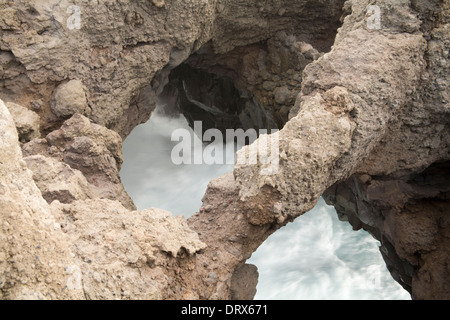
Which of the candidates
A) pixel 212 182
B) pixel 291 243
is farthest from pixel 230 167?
A: pixel 212 182

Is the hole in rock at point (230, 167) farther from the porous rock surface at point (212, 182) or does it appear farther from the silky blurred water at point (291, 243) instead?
the porous rock surface at point (212, 182)

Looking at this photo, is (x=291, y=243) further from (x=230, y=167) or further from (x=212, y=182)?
(x=212, y=182)

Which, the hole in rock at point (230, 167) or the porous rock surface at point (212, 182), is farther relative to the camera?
the hole in rock at point (230, 167)

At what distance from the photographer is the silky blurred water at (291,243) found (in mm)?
6148

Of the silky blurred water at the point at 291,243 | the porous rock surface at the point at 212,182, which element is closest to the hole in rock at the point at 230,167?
the silky blurred water at the point at 291,243

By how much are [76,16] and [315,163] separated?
2350 mm

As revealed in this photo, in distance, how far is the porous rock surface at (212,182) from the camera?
1729 mm

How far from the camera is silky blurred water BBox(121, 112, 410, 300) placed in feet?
20.2

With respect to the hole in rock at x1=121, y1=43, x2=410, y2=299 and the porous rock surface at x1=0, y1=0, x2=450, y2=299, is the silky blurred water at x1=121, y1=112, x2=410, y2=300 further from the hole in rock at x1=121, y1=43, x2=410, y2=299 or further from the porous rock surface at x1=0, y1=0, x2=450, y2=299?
the porous rock surface at x1=0, y1=0, x2=450, y2=299

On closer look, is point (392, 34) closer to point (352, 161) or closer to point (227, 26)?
point (352, 161)

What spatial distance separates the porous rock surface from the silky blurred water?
5.31ft

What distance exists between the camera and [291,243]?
7078mm

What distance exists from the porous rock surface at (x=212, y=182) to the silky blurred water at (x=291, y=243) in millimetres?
1618

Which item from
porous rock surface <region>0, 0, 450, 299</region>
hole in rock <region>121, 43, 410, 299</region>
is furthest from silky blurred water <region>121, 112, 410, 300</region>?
porous rock surface <region>0, 0, 450, 299</region>
